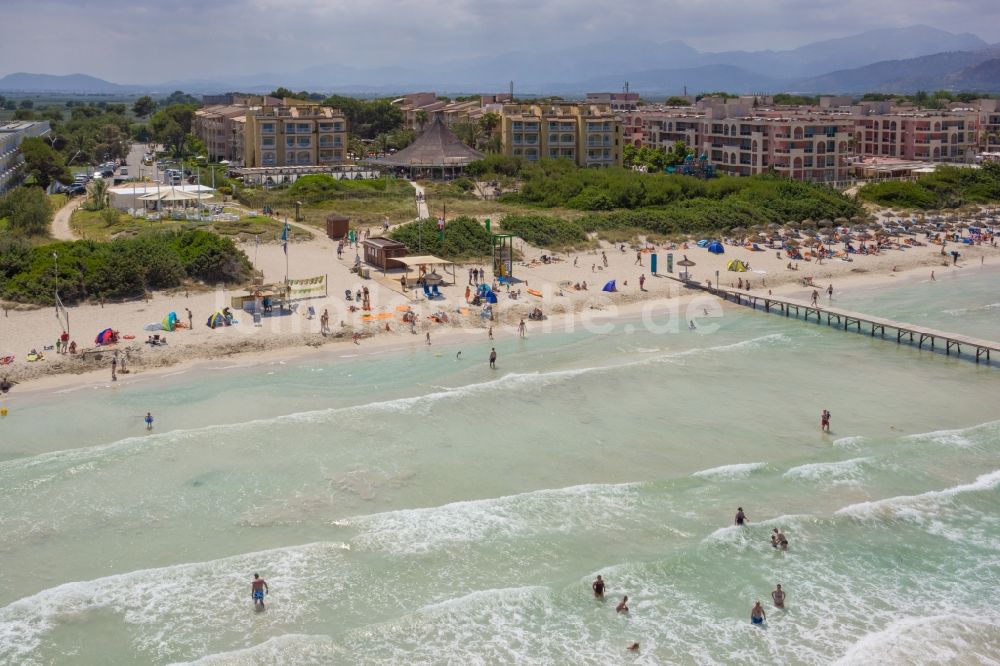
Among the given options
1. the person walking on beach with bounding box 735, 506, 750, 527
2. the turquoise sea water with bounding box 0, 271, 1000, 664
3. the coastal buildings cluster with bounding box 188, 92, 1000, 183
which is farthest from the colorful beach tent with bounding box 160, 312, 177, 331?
the coastal buildings cluster with bounding box 188, 92, 1000, 183

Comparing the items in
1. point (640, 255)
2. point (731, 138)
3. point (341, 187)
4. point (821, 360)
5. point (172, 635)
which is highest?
point (731, 138)

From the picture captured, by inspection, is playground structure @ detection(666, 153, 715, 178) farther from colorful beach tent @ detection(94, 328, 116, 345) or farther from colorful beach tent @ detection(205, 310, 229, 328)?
colorful beach tent @ detection(94, 328, 116, 345)

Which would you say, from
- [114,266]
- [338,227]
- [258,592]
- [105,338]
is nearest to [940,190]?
[338,227]

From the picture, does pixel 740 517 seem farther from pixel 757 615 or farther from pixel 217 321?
pixel 217 321

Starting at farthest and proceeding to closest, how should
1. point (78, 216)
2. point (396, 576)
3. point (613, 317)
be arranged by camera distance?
point (78, 216) < point (613, 317) < point (396, 576)

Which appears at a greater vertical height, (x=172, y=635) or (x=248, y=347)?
(x=248, y=347)

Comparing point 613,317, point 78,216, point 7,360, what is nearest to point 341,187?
point 78,216

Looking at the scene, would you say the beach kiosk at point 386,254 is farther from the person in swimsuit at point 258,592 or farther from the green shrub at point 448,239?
the person in swimsuit at point 258,592

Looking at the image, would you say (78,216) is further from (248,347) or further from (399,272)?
(248,347)
